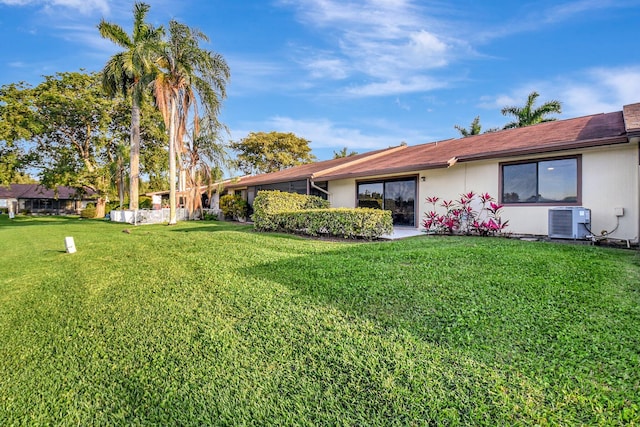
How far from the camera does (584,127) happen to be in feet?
29.8

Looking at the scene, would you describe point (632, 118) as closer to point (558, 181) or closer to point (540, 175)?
point (558, 181)

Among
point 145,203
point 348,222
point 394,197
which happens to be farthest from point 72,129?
point 348,222

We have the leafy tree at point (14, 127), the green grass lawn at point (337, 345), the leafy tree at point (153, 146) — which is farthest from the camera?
the leafy tree at point (153, 146)

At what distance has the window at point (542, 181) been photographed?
8.16m

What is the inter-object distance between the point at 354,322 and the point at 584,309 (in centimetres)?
250

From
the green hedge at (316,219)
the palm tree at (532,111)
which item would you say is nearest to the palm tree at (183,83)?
the green hedge at (316,219)

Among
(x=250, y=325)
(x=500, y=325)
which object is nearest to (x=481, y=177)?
(x=500, y=325)

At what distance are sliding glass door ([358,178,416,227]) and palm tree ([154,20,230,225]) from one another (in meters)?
10.9

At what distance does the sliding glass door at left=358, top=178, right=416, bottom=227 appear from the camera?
39.1ft

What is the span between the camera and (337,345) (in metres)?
2.90

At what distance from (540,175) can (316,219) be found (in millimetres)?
6418

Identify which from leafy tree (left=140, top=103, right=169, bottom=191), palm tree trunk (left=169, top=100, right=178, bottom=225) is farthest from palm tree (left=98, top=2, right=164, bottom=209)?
leafy tree (left=140, top=103, right=169, bottom=191)

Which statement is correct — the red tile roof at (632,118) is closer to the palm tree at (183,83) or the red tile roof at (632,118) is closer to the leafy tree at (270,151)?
the palm tree at (183,83)

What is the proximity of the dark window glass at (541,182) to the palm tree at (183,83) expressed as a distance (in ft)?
52.0
